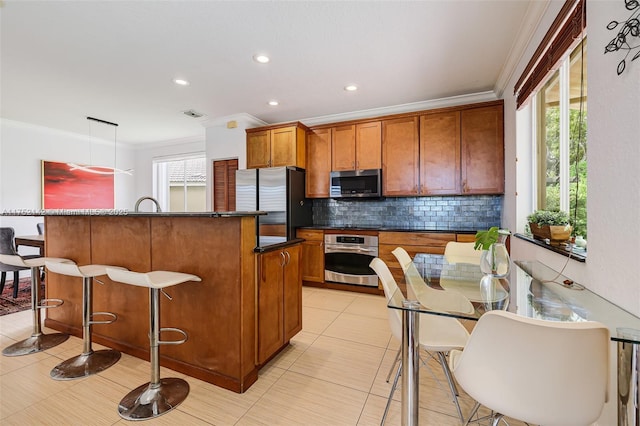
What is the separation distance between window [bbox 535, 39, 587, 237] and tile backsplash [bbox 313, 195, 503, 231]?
3.71 feet

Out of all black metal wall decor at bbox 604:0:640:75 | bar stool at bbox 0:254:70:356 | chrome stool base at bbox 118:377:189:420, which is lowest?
chrome stool base at bbox 118:377:189:420

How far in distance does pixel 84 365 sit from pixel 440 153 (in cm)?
412

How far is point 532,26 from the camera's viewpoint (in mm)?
2117

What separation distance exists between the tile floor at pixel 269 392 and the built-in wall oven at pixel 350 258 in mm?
1328

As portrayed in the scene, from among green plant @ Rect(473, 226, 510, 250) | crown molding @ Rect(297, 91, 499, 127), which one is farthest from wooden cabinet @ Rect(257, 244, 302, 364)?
crown molding @ Rect(297, 91, 499, 127)

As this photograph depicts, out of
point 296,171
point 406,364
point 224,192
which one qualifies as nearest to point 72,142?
point 224,192

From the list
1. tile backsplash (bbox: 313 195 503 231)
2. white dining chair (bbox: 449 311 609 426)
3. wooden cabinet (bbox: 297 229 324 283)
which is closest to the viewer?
white dining chair (bbox: 449 311 609 426)

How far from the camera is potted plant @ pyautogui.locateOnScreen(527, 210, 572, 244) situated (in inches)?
68.9

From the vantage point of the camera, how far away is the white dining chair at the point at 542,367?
0.76m

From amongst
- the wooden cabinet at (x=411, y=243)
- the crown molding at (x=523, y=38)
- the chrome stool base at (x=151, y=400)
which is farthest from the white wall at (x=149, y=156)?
the crown molding at (x=523, y=38)

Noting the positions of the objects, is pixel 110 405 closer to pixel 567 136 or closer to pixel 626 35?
pixel 626 35

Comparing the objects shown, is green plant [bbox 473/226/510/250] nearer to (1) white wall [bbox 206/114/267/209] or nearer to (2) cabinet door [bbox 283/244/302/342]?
(2) cabinet door [bbox 283/244/302/342]

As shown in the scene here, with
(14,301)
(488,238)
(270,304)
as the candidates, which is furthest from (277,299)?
(14,301)

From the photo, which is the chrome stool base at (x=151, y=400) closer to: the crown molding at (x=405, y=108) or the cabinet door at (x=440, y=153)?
the cabinet door at (x=440, y=153)
